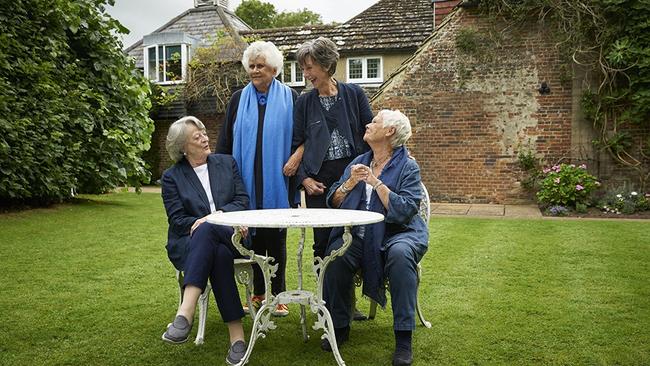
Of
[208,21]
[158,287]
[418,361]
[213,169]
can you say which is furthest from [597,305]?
[208,21]

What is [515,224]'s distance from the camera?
345 inches

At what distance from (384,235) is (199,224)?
106 centimetres

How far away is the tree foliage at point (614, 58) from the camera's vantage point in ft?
34.2

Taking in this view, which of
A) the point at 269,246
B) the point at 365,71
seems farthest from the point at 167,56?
the point at 269,246

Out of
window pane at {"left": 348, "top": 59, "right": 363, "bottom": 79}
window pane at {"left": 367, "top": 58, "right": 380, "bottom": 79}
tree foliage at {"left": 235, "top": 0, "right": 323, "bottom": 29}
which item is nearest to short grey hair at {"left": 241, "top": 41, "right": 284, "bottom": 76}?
window pane at {"left": 367, "top": 58, "right": 380, "bottom": 79}

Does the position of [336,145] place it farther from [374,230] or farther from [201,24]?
[201,24]

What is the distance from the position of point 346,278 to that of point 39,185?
738 cm

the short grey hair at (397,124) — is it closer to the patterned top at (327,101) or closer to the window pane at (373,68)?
the patterned top at (327,101)

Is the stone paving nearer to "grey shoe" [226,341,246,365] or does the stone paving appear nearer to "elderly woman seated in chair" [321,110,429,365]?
"elderly woman seated in chair" [321,110,429,365]

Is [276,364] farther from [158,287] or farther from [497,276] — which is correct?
[497,276]

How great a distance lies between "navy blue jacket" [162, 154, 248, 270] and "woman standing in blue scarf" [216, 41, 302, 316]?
0.14 meters

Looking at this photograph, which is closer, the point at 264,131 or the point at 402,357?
the point at 402,357

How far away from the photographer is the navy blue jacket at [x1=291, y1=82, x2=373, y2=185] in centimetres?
379

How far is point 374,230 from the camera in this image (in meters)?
3.47
